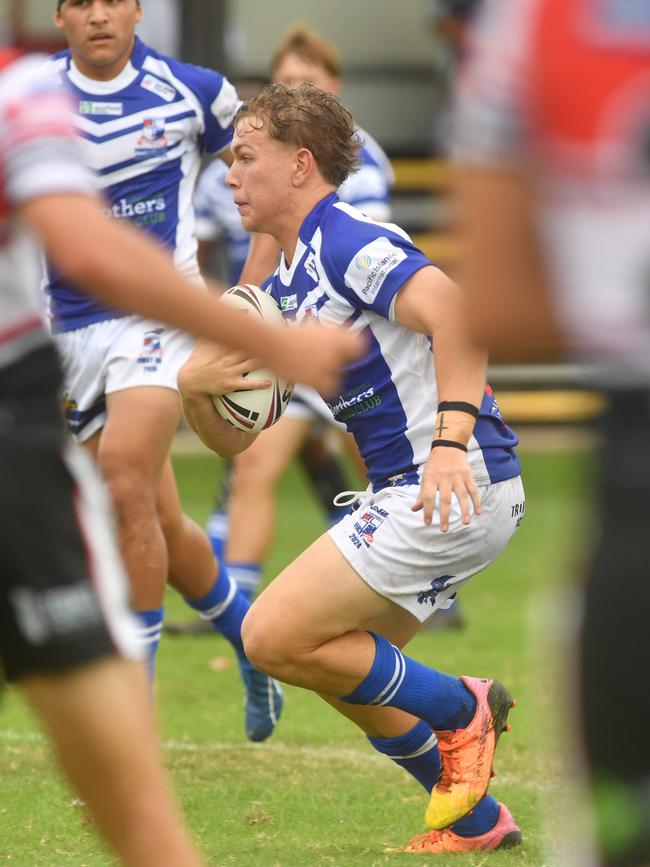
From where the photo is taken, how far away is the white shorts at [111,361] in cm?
A: 559

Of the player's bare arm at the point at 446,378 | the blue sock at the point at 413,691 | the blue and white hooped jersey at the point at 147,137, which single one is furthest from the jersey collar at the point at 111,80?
the blue sock at the point at 413,691

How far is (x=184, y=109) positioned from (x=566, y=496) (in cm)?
644

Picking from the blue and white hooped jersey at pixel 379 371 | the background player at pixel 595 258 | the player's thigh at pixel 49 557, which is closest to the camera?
the background player at pixel 595 258

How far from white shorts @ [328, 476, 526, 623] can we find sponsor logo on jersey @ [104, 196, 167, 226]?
1728 mm

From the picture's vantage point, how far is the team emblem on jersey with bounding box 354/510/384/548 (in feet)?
14.2

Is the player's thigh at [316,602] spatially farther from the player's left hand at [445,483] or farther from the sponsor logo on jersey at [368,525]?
the player's left hand at [445,483]

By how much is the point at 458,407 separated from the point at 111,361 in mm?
1869

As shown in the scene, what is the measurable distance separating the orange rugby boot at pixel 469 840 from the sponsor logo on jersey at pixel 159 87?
265 cm

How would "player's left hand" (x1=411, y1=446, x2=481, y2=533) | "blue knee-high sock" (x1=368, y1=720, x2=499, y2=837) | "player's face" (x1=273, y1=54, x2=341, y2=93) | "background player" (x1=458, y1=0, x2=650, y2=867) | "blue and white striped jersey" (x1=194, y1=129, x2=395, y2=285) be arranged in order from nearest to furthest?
"background player" (x1=458, y1=0, x2=650, y2=867), "player's left hand" (x1=411, y1=446, x2=481, y2=533), "blue knee-high sock" (x1=368, y1=720, x2=499, y2=837), "blue and white striped jersey" (x1=194, y1=129, x2=395, y2=285), "player's face" (x1=273, y1=54, x2=341, y2=93)

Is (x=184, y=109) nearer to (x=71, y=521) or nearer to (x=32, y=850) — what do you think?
(x=32, y=850)

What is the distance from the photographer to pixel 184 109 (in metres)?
5.77

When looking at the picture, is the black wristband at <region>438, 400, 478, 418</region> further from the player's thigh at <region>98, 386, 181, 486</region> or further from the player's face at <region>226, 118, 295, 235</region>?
the player's thigh at <region>98, 386, 181, 486</region>

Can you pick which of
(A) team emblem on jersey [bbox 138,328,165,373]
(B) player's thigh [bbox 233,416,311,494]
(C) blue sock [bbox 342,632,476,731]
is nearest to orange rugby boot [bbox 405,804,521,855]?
(C) blue sock [bbox 342,632,476,731]

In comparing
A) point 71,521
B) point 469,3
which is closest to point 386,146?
point 469,3
